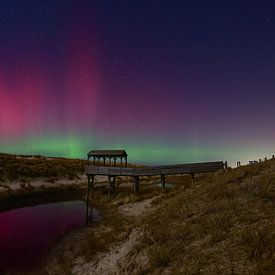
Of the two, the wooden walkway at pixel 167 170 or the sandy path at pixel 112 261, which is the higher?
the wooden walkway at pixel 167 170

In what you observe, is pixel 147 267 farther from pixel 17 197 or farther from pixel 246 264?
pixel 17 197

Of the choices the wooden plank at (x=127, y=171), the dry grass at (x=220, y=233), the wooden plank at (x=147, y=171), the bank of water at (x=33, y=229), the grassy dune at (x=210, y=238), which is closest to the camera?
the dry grass at (x=220, y=233)

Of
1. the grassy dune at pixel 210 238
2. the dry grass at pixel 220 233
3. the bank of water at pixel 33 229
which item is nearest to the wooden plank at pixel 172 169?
the bank of water at pixel 33 229

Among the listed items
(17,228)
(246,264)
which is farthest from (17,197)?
(246,264)

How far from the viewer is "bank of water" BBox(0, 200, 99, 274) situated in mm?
15227

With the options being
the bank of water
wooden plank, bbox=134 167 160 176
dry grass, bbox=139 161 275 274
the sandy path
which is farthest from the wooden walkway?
the sandy path

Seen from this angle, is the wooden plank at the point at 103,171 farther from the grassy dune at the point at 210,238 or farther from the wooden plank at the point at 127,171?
the grassy dune at the point at 210,238

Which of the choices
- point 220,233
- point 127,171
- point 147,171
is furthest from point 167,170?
point 220,233

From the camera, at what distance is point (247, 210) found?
11.5 metres

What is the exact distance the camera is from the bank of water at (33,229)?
15.2 m

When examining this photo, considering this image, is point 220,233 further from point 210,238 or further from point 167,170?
point 167,170

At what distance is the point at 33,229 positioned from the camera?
2134cm

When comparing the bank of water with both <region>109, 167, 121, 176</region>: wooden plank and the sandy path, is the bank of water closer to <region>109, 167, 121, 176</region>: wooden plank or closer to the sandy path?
the sandy path

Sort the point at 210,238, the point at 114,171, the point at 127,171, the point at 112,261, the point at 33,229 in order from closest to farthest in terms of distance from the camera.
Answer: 1. the point at 210,238
2. the point at 112,261
3. the point at 33,229
4. the point at 127,171
5. the point at 114,171
